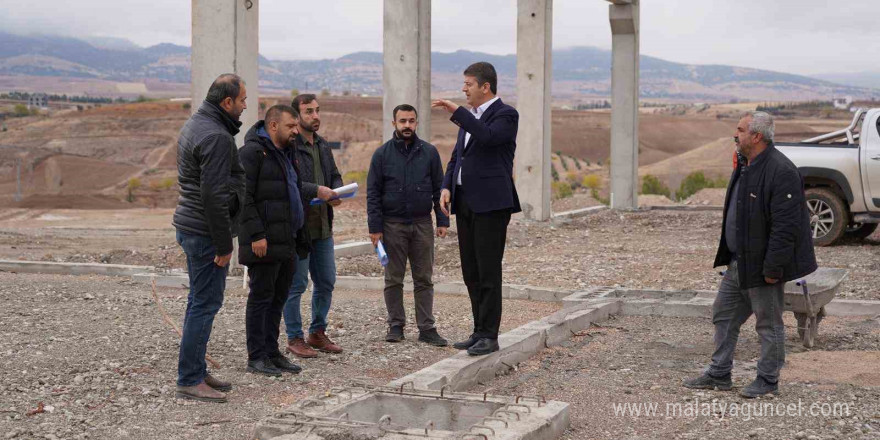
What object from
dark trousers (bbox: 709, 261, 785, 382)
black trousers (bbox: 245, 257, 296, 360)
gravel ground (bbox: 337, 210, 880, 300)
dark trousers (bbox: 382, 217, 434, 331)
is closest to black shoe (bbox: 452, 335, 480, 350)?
dark trousers (bbox: 382, 217, 434, 331)

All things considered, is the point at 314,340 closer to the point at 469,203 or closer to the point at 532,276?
the point at 469,203

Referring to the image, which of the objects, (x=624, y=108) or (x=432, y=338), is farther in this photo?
(x=624, y=108)

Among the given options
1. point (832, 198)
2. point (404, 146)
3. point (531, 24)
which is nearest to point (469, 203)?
point (404, 146)

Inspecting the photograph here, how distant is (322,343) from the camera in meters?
8.44

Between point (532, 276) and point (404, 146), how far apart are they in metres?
5.29

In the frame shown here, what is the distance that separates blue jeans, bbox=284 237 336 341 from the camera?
8.30m

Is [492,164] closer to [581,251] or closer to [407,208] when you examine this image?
[407,208]

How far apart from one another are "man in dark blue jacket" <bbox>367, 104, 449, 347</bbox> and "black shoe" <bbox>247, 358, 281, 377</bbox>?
1.52 meters

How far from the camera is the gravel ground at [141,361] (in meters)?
6.22

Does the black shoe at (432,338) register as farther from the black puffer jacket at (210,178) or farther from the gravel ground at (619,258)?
the gravel ground at (619,258)

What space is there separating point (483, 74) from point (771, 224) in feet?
7.52

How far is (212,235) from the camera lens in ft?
21.4

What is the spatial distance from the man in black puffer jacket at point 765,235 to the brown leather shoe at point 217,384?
3.48 metres

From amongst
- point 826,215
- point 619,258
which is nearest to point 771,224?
point 619,258
